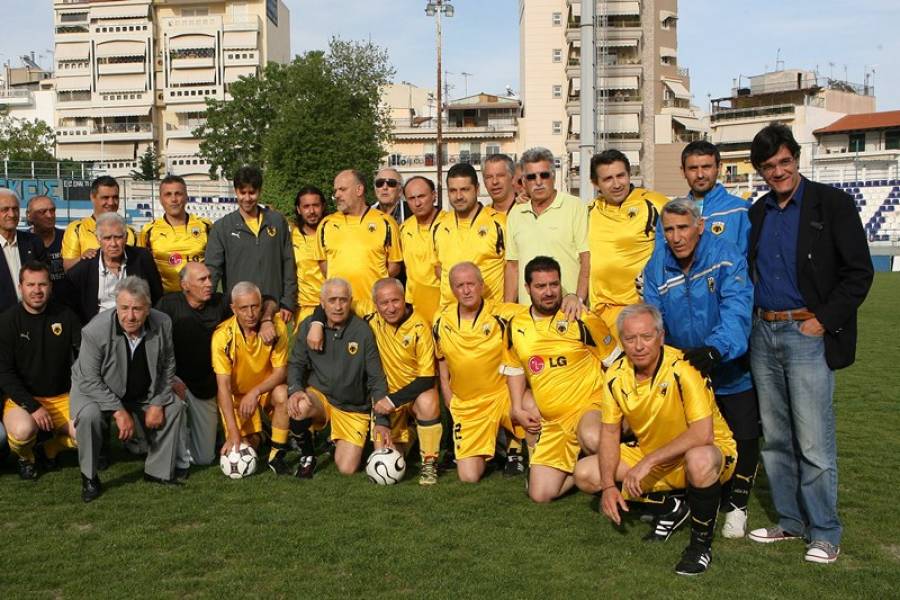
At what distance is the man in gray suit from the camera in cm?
555

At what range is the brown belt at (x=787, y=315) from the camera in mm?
4168

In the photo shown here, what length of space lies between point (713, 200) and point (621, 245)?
0.95m

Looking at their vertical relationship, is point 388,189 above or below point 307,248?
above

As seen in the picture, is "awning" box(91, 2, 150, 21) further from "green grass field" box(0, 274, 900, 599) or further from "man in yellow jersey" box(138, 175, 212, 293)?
"green grass field" box(0, 274, 900, 599)

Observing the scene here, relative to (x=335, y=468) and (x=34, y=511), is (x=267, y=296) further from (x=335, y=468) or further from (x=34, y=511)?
(x=34, y=511)

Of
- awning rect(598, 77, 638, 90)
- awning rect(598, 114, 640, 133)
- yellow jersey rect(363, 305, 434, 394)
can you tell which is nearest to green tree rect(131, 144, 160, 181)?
awning rect(598, 114, 640, 133)

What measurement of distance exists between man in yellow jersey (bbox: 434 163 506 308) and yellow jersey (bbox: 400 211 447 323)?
0.17 meters

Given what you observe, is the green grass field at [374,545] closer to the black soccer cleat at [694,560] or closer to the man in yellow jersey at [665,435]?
the black soccer cleat at [694,560]

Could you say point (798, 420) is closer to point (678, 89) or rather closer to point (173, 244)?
point (173, 244)

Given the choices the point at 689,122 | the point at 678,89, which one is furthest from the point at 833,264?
the point at 678,89

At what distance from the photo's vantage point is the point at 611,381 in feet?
14.9

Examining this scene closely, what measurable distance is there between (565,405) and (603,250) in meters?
1.11

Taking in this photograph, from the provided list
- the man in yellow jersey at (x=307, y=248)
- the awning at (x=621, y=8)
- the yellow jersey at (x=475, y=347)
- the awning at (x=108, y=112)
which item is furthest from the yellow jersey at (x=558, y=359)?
the awning at (x=108, y=112)

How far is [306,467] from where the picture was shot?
592 cm
